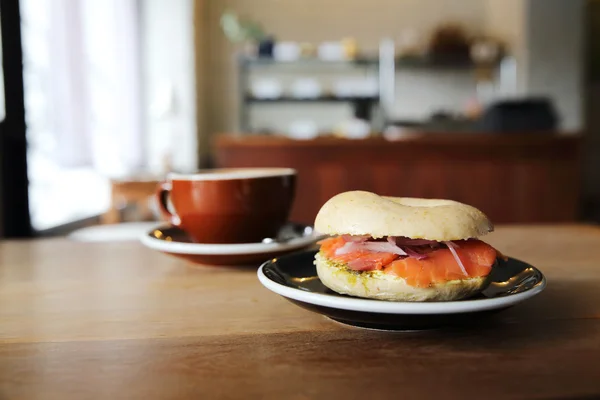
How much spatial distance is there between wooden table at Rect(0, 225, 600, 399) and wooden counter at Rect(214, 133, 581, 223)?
8.48ft

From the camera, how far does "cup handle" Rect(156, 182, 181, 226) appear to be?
82 centimetres

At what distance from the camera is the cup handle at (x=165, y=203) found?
0.82 meters

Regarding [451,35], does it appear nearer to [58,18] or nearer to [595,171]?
[595,171]

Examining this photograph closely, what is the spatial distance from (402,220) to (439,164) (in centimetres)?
292

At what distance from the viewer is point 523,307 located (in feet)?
1.86

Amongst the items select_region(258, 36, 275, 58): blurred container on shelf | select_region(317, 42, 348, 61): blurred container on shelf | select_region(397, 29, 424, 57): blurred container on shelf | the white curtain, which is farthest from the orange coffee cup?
select_region(397, 29, 424, 57): blurred container on shelf

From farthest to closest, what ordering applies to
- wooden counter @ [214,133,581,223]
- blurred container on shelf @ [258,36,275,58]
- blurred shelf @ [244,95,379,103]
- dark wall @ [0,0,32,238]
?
blurred shelf @ [244,95,379,103] → blurred container on shelf @ [258,36,275,58] → wooden counter @ [214,133,581,223] → dark wall @ [0,0,32,238]

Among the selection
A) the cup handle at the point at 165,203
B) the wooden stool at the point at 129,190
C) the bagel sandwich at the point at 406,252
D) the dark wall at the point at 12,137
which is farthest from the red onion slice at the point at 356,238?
the wooden stool at the point at 129,190

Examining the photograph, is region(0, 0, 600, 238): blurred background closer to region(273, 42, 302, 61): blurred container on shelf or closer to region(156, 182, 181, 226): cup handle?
region(273, 42, 302, 61): blurred container on shelf

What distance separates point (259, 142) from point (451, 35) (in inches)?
118

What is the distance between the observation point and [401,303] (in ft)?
1.43

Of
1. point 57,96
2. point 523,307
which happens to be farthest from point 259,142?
point 523,307

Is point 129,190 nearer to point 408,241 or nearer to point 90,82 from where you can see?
A: point 90,82

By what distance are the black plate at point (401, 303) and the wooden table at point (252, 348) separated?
0.02 metres
